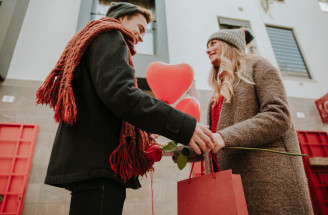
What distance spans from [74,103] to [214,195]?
0.60 metres

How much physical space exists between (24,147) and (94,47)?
267 cm

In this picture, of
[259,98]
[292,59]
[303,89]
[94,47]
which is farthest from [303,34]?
[94,47]

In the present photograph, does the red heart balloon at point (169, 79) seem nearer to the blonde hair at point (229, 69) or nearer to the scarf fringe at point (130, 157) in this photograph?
the blonde hair at point (229, 69)

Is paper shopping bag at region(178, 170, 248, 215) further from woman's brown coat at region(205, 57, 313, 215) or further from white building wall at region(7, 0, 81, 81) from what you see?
white building wall at region(7, 0, 81, 81)

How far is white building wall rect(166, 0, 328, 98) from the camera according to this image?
4.33 m

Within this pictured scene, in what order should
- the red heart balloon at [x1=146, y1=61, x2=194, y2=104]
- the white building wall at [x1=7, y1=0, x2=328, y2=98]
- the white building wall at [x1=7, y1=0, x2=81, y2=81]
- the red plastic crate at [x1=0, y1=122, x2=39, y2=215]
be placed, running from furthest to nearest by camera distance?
1. the white building wall at [x1=7, y1=0, x2=328, y2=98]
2. the white building wall at [x1=7, y1=0, x2=81, y2=81]
3. the red plastic crate at [x1=0, y1=122, x2=39, y2=215]
4. the red heart balloon at [x1=146, y1=61, x2=194, y2=104]

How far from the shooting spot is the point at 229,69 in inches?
46.6

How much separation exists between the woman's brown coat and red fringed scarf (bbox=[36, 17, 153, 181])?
0.36 metres

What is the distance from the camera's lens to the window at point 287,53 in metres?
5.16

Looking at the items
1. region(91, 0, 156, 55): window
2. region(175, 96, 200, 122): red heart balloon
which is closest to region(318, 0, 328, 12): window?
region(91, 0, 156, 55): window

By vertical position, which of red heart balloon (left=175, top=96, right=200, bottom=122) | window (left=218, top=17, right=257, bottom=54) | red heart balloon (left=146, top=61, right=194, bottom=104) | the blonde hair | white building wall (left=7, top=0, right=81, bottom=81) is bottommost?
the blonde hair

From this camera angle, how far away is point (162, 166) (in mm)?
3049

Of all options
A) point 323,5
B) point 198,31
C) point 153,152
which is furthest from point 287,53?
point 153,152

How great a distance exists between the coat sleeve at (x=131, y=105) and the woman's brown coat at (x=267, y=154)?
0.23m
